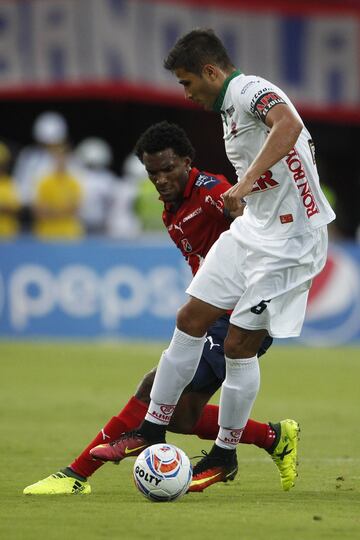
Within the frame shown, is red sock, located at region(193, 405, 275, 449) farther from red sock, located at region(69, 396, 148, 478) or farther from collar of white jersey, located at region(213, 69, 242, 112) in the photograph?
collar of white jersey, located at region(213, 69, 242, 112)

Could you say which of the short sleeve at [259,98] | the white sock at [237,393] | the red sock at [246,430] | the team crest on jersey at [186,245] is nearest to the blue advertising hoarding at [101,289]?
the red sock at [246,430]

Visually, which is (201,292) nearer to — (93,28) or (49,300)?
(49,300)

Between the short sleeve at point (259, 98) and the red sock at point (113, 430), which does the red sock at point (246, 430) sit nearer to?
the red sock at point (113, 430)

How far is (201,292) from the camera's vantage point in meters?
7.13

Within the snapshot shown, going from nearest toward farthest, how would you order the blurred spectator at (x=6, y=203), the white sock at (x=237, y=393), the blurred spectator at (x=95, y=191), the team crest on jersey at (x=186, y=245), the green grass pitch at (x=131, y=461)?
the green grass pitch at (x=131, y=461) → the white sock at (x=237, y=393) → the team crest on jersey at (x=186, y=245) → the blurred spectator at (x=6, y=203) → the blurred spectator at (x=95, y=191)

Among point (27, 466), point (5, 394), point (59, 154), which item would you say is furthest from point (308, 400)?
point (59, 154)

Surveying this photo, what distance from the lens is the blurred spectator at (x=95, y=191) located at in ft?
63.5

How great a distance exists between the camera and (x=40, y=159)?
65.3ft

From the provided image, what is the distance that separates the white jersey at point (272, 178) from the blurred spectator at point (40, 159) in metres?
11.7

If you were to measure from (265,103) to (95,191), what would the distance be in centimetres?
1267

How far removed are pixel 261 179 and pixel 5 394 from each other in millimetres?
5966

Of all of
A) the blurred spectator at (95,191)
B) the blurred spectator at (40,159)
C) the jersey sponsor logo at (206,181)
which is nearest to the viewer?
the jersey sponsor logo at (206,181)

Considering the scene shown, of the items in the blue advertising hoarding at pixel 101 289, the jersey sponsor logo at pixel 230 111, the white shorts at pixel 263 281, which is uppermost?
the jersey sponsor logo at pixel 230 111

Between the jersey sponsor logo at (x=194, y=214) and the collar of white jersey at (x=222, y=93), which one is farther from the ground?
the collar of white jersey at (x=222, y=93)
